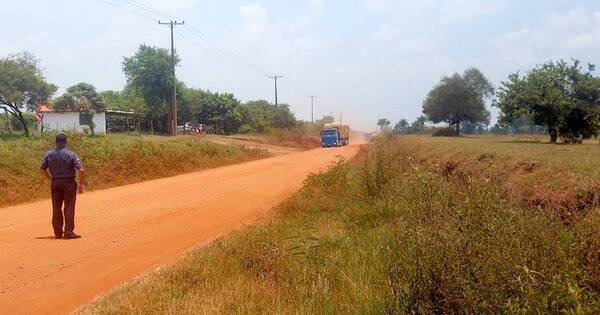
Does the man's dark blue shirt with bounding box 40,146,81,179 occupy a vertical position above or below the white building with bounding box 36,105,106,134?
below

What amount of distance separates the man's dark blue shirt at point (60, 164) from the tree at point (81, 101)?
131 ft

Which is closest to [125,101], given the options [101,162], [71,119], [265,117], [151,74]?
[151,74]

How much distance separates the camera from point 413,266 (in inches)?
174

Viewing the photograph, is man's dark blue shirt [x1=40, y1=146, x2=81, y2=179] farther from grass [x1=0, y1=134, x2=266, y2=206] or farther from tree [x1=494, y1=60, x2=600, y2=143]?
tree [x1=494, y1=60, x2=600, y2=143]

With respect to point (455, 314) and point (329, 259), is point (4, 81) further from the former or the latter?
point (455, 314)

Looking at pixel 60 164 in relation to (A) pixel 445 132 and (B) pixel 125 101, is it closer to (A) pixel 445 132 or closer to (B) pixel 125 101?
(B) pixel 125 101

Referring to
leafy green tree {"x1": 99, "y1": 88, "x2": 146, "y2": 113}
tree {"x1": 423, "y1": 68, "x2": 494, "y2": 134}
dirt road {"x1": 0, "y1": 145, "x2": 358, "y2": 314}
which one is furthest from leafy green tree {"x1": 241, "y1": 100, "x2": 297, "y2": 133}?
dirt road {"x1": 0, "y1": 145, "x2": 358, "y2": 314}

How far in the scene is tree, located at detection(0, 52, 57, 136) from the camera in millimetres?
36500

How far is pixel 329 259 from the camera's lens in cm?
690

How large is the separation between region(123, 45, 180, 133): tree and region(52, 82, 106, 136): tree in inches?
200

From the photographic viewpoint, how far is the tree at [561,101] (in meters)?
29.2

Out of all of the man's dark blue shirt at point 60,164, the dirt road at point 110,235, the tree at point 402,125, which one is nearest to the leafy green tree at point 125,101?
the dirt road at point 110,235

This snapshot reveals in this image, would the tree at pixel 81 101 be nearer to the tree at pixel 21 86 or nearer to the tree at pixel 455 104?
the tree at pixel 21 86

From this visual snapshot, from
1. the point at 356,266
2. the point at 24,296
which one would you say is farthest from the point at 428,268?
the point at 24,296
